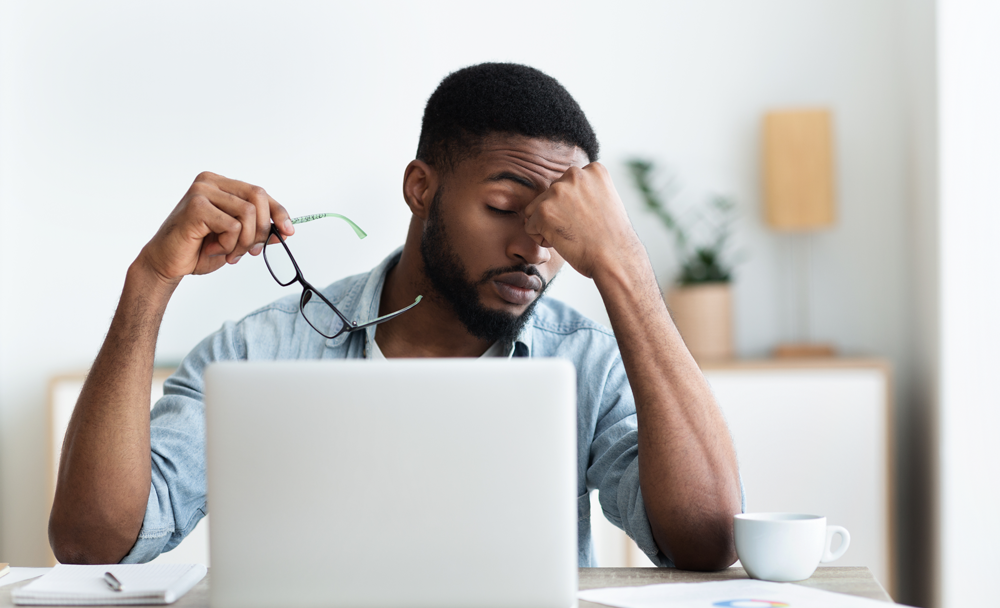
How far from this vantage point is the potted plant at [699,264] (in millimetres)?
2545

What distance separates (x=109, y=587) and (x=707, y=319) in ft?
6.40

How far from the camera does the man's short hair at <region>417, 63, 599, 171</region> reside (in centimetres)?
144

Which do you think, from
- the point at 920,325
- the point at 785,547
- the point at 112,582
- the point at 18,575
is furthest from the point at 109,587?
the point at 920,325

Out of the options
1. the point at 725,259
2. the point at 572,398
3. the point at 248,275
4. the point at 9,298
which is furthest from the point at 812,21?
the point at 9,298

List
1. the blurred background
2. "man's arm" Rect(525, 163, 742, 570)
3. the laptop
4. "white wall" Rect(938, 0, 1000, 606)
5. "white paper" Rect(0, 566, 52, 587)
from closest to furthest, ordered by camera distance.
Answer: the laptop, "white paper" Rect(0, 566, 52, 587), "man's arm" Rect(525, 163, 742, 570), "white wall" Rect(938, 0, 1000, 606), the blurred background

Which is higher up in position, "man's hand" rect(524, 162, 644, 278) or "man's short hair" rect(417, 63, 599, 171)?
"man's short hair" rect(417, 63, 599, 171)

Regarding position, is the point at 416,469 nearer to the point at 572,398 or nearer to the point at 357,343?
the point at 572,398

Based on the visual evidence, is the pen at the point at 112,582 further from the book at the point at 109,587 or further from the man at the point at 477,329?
the man at the point at 477,329

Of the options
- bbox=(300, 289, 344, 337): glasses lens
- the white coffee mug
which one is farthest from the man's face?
the white coffee mug

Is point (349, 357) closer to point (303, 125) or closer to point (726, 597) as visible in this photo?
point (726, 597)

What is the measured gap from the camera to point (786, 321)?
270cm

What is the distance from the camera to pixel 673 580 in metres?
0.97

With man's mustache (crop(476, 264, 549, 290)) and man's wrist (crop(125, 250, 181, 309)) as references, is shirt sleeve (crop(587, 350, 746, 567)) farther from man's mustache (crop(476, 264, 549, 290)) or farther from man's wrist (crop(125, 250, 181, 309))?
man's wrist (crop(125, 250, 181, 309))

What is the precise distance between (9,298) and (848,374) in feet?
8.30
